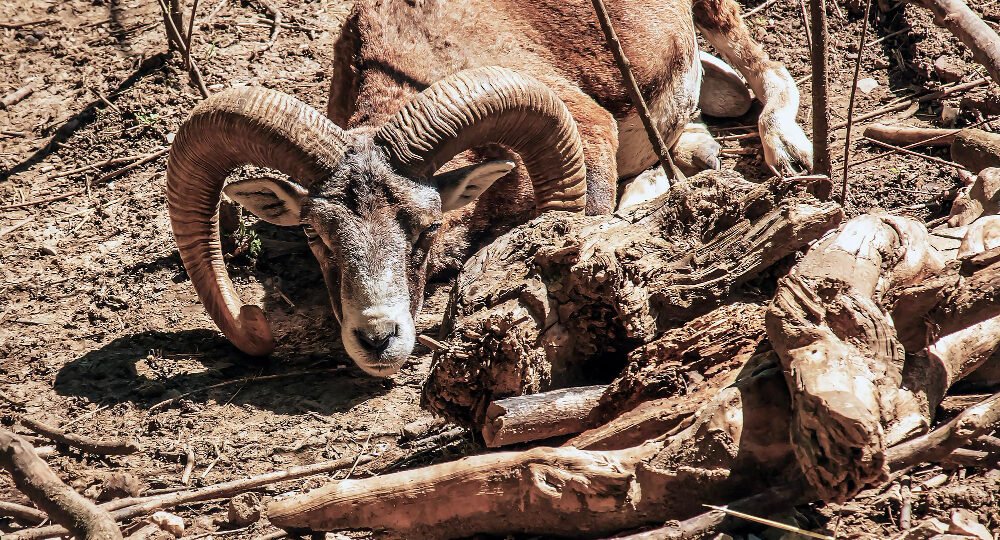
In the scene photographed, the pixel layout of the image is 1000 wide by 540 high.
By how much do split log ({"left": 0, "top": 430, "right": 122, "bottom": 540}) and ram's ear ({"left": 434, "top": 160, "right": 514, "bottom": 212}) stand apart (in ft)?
11.3

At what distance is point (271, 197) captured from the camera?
20.4ft

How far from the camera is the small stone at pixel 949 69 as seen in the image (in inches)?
333

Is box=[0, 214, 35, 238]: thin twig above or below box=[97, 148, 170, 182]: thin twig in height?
below

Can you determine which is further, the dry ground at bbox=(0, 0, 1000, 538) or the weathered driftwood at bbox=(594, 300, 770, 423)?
the dry ground at bbox=(0, 0, 1000, 538)

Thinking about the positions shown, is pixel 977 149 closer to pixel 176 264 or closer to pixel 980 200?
pixel 980 200

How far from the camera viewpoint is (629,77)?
609 cm

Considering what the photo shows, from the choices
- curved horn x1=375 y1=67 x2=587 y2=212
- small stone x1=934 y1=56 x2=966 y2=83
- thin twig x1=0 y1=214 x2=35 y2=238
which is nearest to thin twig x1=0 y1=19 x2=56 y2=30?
thin twig x1=0 y1=214 x2=35 y2=238

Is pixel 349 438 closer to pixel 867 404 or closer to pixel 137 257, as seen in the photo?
pixel 137 257

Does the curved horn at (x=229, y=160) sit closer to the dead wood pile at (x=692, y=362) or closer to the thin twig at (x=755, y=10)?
the dead wood pile at (x=692, y=362)

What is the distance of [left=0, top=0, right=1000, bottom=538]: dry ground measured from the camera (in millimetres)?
5348

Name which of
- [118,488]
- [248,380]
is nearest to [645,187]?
[248,380]

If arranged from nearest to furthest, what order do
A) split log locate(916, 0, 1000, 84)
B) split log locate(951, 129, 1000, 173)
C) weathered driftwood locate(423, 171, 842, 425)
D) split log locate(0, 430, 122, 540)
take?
split log locate(0, 430, 122, 540) < weathered driftwood locate(423, 171, 842, 425) < split log locate(951, 129, 1000, 173) < split log locate(916, 0, 1000, 84)

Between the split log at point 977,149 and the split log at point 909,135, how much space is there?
86 cm

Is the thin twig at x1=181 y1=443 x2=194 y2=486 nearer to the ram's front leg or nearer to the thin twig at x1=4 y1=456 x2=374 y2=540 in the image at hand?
the thin twig at x1=4 y1=456 x2=374 y2=540
